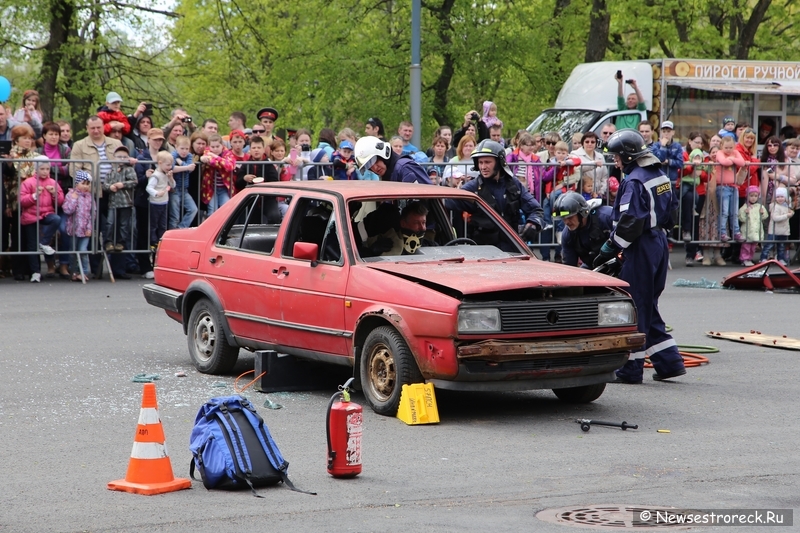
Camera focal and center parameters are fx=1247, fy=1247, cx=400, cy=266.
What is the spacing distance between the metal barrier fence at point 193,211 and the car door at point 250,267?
5.98 m

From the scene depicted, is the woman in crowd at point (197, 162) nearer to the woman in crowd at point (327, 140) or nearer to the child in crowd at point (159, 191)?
the child in crowd at point (159, 191)

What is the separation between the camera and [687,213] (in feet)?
63.4

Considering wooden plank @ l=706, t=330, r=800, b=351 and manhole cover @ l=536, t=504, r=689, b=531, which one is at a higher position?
wooden plank @ l=706, t=330, r=800, b=351

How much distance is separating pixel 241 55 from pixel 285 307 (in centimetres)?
2143

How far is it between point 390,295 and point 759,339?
529cm

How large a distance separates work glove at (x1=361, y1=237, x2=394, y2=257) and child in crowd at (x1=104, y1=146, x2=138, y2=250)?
25.7 ft

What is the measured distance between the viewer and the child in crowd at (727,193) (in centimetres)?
1928

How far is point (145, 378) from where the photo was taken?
977 centimetres

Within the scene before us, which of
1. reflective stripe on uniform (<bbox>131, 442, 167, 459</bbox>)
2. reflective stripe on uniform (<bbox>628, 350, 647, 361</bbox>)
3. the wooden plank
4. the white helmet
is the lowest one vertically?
the wooden plank

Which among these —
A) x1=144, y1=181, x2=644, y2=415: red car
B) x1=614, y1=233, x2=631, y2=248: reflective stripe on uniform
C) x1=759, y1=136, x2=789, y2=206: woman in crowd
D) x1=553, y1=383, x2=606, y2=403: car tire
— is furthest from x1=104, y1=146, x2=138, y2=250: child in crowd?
x1=759, y1=136, x2=789, y2=206: woman in crowd

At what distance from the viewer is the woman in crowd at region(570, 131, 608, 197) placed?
1838 centimetres

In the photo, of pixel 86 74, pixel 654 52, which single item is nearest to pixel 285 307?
pixel 86 74

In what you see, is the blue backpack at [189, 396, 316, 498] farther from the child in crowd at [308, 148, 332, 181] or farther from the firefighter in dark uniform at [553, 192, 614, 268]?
the child in crowd at [308, 148, 332, 181]

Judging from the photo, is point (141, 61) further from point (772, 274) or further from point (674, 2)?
point (772, 274)
